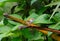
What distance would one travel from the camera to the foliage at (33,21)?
31.2 inches

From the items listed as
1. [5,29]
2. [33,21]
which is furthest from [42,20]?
[5,29]

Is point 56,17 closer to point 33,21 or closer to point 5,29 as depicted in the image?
point 33,21

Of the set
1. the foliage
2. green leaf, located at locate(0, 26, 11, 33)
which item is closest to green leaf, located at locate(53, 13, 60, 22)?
the foliage

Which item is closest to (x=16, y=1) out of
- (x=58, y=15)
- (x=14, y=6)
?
(x=14, y=6)

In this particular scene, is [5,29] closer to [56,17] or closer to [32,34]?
[32,34]

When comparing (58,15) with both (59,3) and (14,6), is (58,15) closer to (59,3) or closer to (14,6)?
(59,3)

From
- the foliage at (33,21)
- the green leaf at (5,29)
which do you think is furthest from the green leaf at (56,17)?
the green leaf at (5,29)

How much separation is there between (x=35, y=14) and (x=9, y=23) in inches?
5.0

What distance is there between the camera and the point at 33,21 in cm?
77

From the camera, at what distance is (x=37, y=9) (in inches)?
36.4

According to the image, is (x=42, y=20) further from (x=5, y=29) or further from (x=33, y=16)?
(x=5, y=29)

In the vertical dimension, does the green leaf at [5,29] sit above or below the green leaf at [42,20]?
below

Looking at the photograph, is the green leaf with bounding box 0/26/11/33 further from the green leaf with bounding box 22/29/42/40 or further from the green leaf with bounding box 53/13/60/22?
the green leaf with bounding box 53/13/60/22

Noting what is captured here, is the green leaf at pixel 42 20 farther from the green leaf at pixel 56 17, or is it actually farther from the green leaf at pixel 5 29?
the green leaf at pixel 5 29
